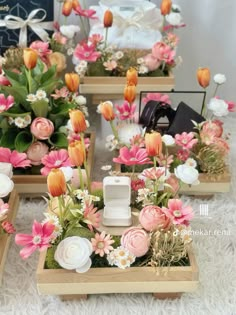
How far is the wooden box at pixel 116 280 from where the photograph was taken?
745 millimetres

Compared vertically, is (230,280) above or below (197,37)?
below

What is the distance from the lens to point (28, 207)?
102 cm

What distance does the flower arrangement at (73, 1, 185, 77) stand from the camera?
1.21m

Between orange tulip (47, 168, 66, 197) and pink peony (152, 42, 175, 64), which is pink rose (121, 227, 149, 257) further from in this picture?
pink peony (152, 42, 175, 64)

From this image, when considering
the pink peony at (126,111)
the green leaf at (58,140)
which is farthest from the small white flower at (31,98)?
the pink peony at (126,111)

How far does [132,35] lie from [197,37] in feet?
0.87

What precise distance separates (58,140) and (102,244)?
36cm

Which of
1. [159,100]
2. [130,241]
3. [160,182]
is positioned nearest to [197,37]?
A: [159,100]

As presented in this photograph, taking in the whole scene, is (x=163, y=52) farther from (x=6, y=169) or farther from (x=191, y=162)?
(x=6, y=169)

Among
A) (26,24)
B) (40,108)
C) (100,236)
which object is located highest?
(26,24)

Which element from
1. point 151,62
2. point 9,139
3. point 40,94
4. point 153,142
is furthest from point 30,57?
point 151,62

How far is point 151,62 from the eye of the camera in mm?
1233

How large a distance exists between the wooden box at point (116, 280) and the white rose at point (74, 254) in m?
0.02

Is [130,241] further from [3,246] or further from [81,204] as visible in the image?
[3,246]
